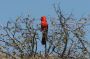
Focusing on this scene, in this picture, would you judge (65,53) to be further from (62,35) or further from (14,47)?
(14,47)

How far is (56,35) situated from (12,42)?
5.05 feet

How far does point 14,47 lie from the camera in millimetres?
16406

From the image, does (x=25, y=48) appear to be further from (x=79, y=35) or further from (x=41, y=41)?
(x=79, y=35)

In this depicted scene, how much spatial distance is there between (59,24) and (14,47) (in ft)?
5.65

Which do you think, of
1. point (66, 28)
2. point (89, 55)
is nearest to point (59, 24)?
point (66, 28)

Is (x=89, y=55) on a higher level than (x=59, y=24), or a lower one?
lower

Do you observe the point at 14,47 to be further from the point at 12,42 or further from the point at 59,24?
the point at 59,24

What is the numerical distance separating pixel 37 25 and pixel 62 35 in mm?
920

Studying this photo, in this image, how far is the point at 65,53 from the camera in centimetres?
1606

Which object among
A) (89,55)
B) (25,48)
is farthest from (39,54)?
(89,55)

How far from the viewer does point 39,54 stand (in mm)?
16188

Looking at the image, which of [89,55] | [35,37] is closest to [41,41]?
[35,37]

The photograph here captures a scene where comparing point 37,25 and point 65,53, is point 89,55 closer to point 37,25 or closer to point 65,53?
point 65,53

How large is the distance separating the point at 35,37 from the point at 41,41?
0.43 metres
